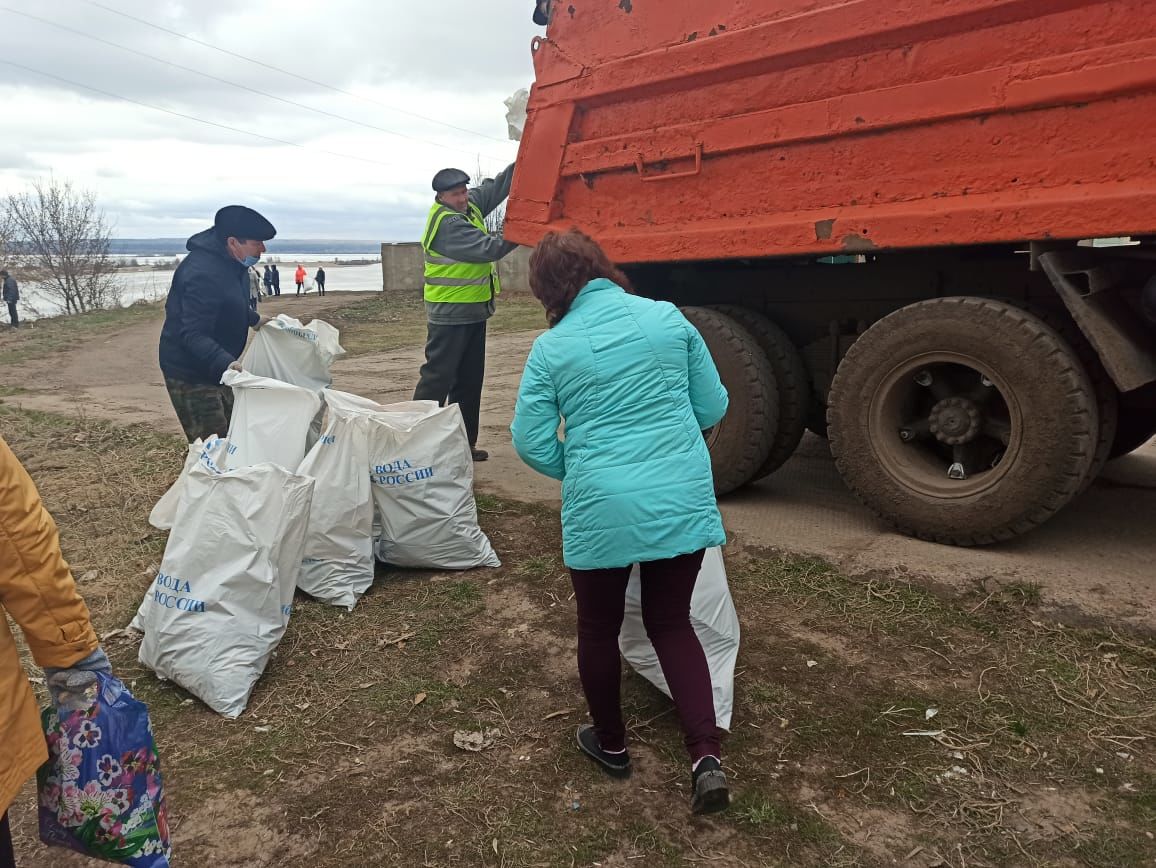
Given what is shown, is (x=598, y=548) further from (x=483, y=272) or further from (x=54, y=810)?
(x=483, y=272)

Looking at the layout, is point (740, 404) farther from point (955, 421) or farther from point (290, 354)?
point (290, 354)

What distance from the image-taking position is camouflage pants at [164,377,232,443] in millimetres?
3881

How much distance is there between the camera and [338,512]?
324 cm

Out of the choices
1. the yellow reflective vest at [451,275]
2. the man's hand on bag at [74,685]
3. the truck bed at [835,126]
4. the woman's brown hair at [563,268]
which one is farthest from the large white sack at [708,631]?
the yellow reflective vest at [451,275]

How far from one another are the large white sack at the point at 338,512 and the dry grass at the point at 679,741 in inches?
3.4

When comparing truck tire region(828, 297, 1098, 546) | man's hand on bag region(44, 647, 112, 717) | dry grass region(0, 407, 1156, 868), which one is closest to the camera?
man's hand on bag region(44, 647, 112, 717)

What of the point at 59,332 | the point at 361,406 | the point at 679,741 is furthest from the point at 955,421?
the point at 59,332

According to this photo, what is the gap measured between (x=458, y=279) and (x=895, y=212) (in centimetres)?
236

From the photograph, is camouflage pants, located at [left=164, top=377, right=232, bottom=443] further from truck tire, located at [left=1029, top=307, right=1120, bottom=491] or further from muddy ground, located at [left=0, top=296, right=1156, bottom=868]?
truck tire, located at [left=1029, top=307, right=1120, bottom=491]

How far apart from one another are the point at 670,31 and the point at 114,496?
378 cm

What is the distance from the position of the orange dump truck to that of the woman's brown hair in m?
1.52

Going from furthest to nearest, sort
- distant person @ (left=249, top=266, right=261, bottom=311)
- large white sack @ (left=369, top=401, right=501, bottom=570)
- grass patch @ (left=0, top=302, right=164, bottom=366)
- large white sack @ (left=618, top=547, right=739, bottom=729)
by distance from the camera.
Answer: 1. grass patch @ (left=0, top=302, right=164, bottom=366)
2. distant person @ (left=249, top=266, right=261, bottom=311)
3. large white sack @ (left=369, top=401, right=501, bottom=570)
4. large white sack @ (left=618, top=547, right=739, bottom=729)

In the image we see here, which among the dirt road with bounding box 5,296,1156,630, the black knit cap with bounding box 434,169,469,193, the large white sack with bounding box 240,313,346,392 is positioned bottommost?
the dirt road with bounding box 5,296,1156,630

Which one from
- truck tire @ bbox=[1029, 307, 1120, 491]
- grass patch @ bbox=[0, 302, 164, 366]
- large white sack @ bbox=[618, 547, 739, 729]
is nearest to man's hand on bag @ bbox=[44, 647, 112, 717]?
large white sack @ bbox=[618, 547, 739, 729]
